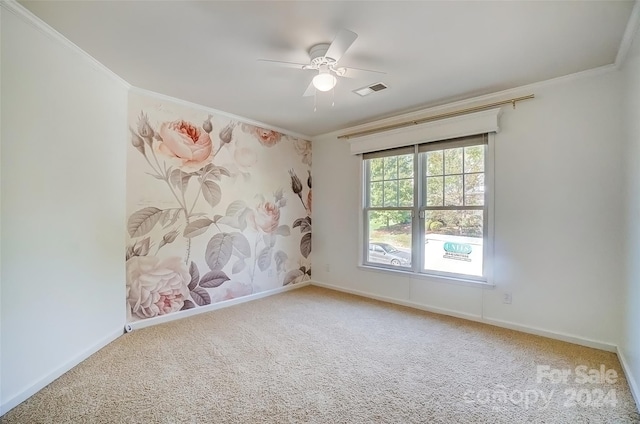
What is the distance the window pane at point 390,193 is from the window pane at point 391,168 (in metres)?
0.08

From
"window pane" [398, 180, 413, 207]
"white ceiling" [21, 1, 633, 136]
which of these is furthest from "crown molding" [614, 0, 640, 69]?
"window pane" [398, 180, 413, 207]

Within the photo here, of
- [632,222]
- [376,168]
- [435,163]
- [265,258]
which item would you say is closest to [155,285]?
[265,258]

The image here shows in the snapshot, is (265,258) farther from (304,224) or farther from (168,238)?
(168,238)

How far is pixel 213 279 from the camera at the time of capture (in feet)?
11.6

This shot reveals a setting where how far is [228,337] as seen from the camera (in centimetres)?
272

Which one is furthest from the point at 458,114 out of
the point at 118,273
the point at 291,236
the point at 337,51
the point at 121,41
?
the point at 118,273

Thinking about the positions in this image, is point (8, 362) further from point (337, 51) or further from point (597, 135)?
point (597, 135)

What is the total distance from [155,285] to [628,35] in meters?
4.51

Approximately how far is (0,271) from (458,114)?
402cm

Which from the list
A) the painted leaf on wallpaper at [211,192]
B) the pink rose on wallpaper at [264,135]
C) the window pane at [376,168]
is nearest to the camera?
the painted leaf on wallpaper at [211,192]

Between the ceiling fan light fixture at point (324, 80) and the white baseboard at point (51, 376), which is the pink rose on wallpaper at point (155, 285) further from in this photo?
the ceiling fan light fixture at point (324, 80)

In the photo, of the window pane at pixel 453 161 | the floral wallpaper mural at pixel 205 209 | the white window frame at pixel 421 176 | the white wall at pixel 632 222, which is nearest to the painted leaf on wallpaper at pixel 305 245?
the floral wallpaper mural at pixel 205 209

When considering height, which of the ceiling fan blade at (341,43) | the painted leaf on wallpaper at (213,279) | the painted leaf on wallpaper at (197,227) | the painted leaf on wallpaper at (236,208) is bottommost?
the painted leaf on wallpaper at (213,279)

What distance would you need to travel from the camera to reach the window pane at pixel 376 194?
405 cm
